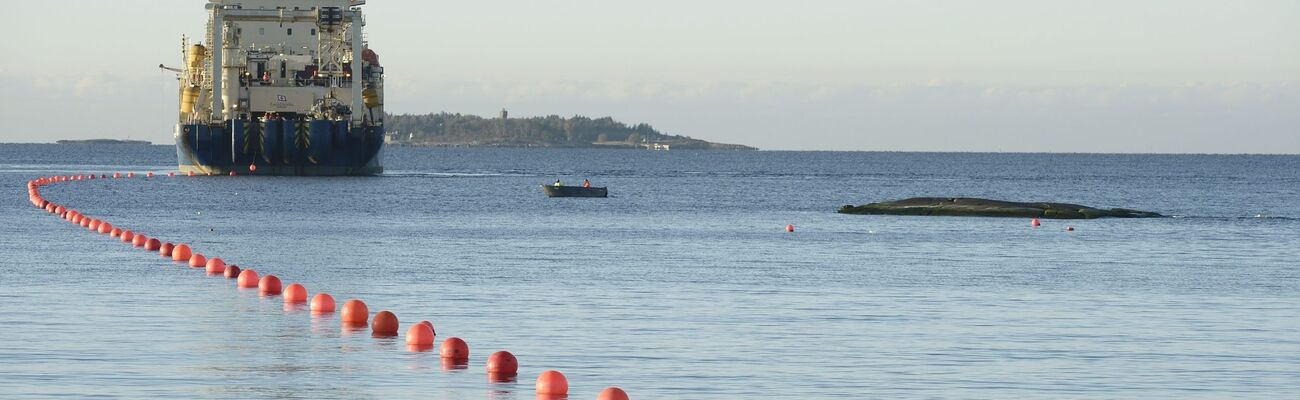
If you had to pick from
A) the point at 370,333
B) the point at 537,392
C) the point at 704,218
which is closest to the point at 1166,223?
the point at 704,218

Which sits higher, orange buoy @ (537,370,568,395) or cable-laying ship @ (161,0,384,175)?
cable-laying ship @ (161,0,384,175)

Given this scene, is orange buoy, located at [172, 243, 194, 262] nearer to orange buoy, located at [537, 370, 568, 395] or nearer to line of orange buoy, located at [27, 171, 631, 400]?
line of orange buoy, located at [27, 171, 631, 400]

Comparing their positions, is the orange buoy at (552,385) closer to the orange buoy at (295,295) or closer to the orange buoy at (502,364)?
the orange buoy at (502,364)

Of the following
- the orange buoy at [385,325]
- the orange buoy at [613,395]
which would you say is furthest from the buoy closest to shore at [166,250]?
the orange buoy at [613,395]

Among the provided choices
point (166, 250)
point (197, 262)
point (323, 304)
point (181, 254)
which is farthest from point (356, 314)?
point (166, 250)

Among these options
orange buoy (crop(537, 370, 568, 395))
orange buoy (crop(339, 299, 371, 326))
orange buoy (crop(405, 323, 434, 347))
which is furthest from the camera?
orange buoy (crop(339, 299, 371, 326))

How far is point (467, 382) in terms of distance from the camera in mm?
21469

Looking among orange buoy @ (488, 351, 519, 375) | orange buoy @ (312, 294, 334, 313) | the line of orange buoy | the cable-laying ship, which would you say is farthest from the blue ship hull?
orange buoy @ (488, 351, 519, 375)

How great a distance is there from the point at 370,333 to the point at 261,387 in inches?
229

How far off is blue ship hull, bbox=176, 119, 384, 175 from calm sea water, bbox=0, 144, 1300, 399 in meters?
38.6

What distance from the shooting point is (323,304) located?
2952 centimetres

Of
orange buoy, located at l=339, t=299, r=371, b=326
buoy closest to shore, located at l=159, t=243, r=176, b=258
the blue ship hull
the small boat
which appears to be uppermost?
the blue ship hull

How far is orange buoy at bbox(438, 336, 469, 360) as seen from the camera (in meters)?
23.2

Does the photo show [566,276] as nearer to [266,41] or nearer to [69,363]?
[69,363]
